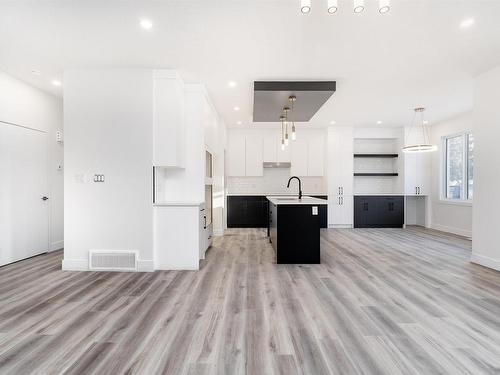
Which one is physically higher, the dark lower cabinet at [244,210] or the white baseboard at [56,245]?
the dark lower cabinet at [244,210]

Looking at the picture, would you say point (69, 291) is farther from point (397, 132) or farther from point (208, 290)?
point (397, 132)

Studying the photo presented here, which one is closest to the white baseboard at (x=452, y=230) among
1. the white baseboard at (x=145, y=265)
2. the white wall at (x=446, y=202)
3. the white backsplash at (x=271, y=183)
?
the white wall at (x=446, y=202)

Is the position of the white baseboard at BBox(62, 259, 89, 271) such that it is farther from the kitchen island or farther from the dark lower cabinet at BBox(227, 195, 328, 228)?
the dark lower cabinet at BBox(227, 195, 328, 228)

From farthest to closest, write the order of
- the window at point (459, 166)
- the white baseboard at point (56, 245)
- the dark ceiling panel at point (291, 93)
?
the window at point (459, 166)
the white baseboard at point (56, 245)
the dark ceiling panel at point (291, 93)

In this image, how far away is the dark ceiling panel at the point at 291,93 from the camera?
391cm

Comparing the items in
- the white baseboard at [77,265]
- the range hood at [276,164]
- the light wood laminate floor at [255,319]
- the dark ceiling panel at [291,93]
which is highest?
the dark ceiling panel at [291,93]

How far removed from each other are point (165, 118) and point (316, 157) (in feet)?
16.1

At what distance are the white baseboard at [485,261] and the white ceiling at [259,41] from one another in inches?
103

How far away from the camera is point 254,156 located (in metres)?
7.36

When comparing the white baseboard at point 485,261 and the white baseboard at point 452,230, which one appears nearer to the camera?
the white baseboard at point 485,261

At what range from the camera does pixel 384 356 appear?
1.69m

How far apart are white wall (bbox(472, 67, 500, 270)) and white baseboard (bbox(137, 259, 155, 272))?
4570mm

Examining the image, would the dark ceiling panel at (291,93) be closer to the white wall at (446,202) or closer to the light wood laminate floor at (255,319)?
the light wood laminate floor at (255,319)

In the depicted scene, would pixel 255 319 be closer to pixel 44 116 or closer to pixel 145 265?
pixel 145 265
